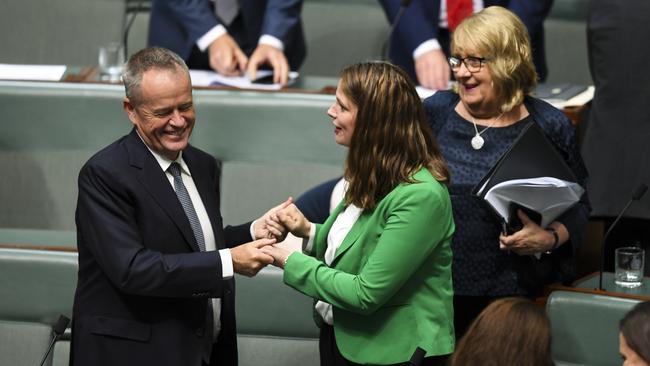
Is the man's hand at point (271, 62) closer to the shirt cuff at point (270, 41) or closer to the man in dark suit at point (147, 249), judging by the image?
the shirt cuff at point (270, 41)

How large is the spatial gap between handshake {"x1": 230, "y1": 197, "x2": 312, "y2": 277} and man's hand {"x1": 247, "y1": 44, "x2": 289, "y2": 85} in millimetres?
1364

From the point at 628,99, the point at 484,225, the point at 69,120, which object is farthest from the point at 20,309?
the point at 628,99

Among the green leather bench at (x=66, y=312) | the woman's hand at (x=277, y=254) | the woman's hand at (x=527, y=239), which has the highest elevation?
the woman's hand at (x=277, y=254)

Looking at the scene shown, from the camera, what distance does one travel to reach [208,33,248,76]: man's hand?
4164 millimetres

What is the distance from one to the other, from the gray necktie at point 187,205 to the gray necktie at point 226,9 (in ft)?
5.97

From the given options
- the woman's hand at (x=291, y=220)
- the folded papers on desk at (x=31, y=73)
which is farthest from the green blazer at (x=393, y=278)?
the folded papers on desk at (x=31, y=73)

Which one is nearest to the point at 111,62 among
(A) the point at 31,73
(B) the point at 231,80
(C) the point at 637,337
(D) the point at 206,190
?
(A) the point at 31,73

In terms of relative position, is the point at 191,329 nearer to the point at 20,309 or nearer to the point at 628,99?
the point at 20,309

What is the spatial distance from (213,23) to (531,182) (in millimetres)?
1825

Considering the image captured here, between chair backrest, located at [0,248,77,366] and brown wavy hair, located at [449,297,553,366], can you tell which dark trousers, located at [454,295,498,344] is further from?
chair backrest, located at [0,248,77,366]

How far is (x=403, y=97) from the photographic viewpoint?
2.51m

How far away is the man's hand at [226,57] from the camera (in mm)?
4164

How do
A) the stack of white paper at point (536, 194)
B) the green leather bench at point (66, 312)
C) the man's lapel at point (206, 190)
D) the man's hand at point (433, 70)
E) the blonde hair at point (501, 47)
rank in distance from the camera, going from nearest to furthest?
the man's lapel at point (206, 190), the stack of white paper at point (536, 194), the blonde hair at point (501, 47), the green leather bench at point (66, 312), the man's hand at point (433, 70)

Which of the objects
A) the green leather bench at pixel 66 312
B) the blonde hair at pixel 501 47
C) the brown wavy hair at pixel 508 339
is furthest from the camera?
the green leather bench at pixel 66 312
